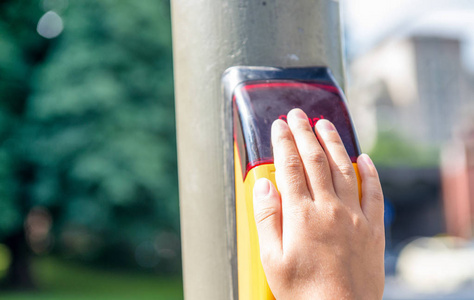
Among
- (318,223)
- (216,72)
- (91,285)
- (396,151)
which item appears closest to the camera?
(318,223)

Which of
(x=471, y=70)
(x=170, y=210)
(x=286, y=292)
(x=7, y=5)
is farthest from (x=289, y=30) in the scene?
(x=471, y=70)

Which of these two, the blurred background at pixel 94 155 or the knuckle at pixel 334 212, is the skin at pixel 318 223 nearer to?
the knuckle at pixel 334 212

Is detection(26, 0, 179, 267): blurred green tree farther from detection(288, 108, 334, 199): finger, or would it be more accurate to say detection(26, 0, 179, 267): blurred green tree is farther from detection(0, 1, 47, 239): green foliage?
detection(288, 108, 334, 199): finger

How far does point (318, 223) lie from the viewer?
0.98 meters

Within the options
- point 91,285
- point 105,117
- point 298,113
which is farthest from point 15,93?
point 298,113

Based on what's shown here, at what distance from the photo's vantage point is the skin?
0.96 m

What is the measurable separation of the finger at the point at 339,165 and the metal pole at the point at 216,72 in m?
0.27

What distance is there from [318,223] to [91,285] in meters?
14.4

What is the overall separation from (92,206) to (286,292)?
11.2 m

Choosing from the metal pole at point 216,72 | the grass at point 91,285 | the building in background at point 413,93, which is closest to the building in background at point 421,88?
the building in background at point 413,93

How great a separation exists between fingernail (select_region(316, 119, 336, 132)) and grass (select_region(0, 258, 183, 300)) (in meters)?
11.6

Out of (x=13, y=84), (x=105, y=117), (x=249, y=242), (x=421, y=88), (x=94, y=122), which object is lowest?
(x=249, y=242)

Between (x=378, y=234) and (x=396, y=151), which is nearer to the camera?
(x=378, y=234)

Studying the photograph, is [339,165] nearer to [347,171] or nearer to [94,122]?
[347,171]
